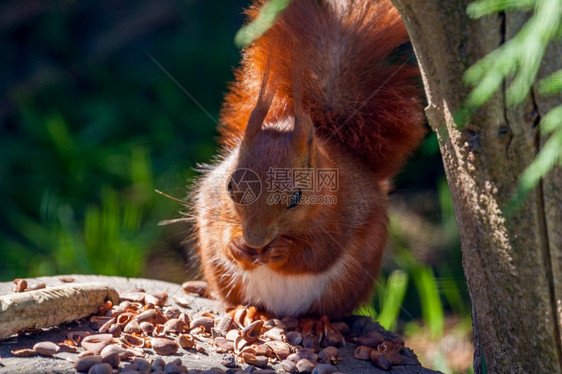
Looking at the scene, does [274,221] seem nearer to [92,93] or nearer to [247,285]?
[247,285]

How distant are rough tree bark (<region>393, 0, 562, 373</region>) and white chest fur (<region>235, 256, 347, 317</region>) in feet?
1.46

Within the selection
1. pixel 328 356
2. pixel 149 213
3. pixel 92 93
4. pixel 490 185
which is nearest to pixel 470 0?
pixel 490 185

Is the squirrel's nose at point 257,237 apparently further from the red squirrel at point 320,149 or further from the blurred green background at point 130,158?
the blurred green background at point 130,158

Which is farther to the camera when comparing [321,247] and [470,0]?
[321,247]

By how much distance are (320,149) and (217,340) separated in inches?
19.3

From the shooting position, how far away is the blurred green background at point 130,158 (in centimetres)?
250

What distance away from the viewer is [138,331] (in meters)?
1.31

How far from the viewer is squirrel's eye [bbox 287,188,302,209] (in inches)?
54.9

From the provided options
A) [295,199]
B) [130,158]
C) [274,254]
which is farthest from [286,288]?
[130,158]

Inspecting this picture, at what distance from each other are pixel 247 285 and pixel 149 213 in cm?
135

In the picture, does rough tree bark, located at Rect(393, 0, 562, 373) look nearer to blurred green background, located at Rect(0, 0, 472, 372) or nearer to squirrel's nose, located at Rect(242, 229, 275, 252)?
squirrel's nose, located at Rect(242, 229, 275, 252)

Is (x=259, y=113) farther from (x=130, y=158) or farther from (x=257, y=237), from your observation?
(x=130, y=158)

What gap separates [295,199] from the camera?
1404 mm

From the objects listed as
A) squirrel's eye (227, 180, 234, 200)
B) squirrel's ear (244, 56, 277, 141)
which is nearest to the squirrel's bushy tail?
squirrel's ear (244, 56, 277, 141)
